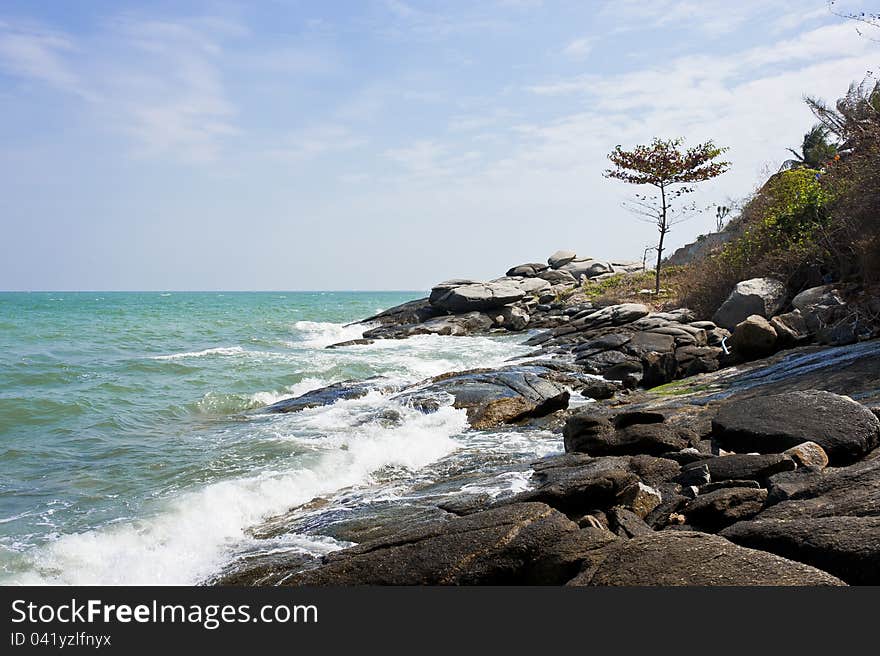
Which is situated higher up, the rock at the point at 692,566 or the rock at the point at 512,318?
the rock at the point at 512,318

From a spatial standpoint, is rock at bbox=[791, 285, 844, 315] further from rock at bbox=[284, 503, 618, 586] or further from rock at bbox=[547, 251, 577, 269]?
rock at bbox=[547, 251, 577, 269]

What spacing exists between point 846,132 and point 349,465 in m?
13.7

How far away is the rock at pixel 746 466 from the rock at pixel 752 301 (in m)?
11.8

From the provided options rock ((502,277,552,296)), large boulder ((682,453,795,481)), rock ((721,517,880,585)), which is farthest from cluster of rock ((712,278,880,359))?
rock ((502,277,552,296))

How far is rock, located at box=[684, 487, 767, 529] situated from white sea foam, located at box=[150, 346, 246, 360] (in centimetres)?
2197

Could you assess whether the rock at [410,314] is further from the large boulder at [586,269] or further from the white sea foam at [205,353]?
the large boulder at [586,269]

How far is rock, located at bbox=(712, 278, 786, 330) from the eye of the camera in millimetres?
17397

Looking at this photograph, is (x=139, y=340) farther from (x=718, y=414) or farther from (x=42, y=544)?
(x=718, y=414)

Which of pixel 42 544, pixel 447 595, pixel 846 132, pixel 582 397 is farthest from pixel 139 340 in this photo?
pixel 447 595

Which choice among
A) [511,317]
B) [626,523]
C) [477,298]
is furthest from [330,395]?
[477,298]

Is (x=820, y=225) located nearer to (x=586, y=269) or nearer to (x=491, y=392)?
(x=491, y=392)

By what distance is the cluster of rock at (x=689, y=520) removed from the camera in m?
4.19

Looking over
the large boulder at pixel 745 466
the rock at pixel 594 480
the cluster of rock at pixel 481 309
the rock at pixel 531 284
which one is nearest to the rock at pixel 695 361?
the rock at pixel 594 480

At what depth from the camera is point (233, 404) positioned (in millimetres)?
16688
